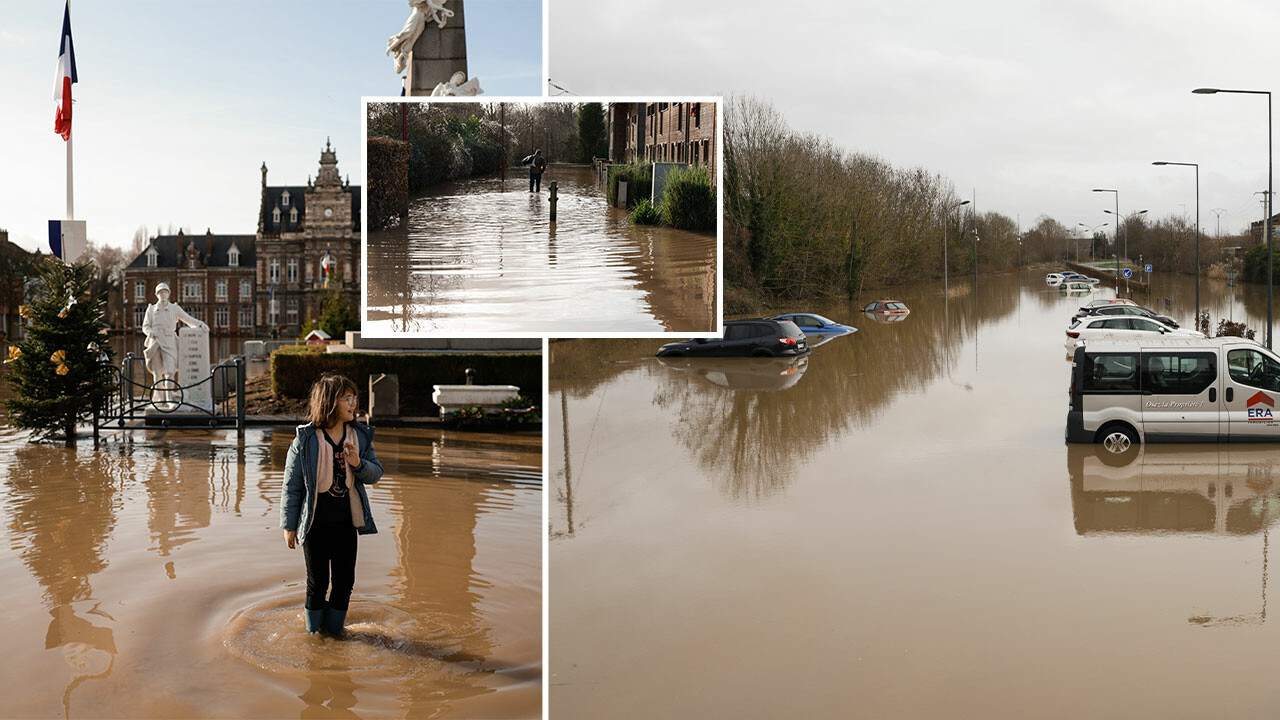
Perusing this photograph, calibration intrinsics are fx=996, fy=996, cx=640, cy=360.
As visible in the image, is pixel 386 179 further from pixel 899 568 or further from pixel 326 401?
pixel 899 568

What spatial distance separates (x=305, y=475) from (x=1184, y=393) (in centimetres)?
1379

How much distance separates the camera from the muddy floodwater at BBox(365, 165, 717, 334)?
114 inches

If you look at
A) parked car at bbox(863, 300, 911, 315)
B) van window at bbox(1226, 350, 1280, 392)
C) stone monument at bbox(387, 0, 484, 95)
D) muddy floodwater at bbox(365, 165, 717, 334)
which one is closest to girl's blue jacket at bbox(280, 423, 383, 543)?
stone monument at bbox(387, 0, 484, 95)

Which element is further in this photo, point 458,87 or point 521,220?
point 458,87

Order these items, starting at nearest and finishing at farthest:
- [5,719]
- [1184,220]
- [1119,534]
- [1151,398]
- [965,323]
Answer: [5,719]
[1119,534]
[1151,398]
[965,323]
[1184,220]

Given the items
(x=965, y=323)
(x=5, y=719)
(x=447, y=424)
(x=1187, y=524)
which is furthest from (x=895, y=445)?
(x=965, y=323)

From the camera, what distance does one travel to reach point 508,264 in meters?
2.92

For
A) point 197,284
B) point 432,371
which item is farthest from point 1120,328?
point 197,284

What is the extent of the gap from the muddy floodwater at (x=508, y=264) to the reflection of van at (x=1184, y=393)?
1379 centimetres

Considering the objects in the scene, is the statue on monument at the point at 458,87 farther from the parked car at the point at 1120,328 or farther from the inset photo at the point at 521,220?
the parked car at the point at 1120,328

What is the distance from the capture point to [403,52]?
437 cm

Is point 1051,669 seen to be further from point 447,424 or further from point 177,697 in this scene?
point 447,424

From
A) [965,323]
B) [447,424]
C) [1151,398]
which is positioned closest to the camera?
[1151,398]

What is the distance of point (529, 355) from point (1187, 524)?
1402cm
